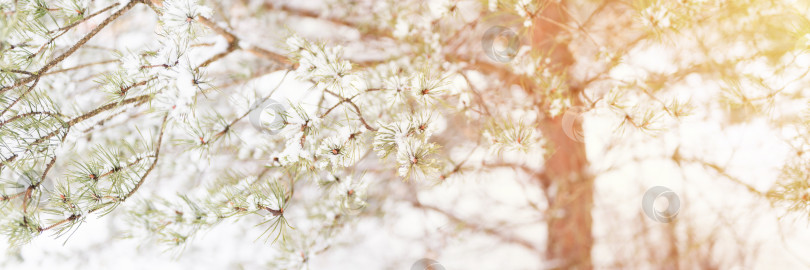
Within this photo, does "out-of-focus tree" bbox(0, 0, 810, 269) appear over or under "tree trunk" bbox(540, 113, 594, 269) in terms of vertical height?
over

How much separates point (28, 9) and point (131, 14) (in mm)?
458

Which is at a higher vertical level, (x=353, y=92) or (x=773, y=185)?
(x=353, y=92)

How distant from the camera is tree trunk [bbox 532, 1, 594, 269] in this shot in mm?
926

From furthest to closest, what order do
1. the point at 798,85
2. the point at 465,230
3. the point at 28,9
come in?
1. the point at 465,230
2. the point at 798,85
3. the point at 28,9

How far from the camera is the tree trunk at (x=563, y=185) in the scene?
0.93 m

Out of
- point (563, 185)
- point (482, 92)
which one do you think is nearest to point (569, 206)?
point (563, 185)

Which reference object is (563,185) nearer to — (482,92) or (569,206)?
(569,206)

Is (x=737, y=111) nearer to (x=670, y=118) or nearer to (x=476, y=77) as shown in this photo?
(x=670, y=118)

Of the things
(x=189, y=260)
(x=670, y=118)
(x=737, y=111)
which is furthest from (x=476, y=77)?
(x=189, y=260)

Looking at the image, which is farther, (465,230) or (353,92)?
(465,230)

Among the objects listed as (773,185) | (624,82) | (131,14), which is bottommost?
(773,185)

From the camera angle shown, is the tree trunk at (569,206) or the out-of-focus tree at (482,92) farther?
the tree trunk at (569,206)

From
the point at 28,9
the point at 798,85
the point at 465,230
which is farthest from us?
the point at 465,230

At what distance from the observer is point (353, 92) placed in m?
0.68
